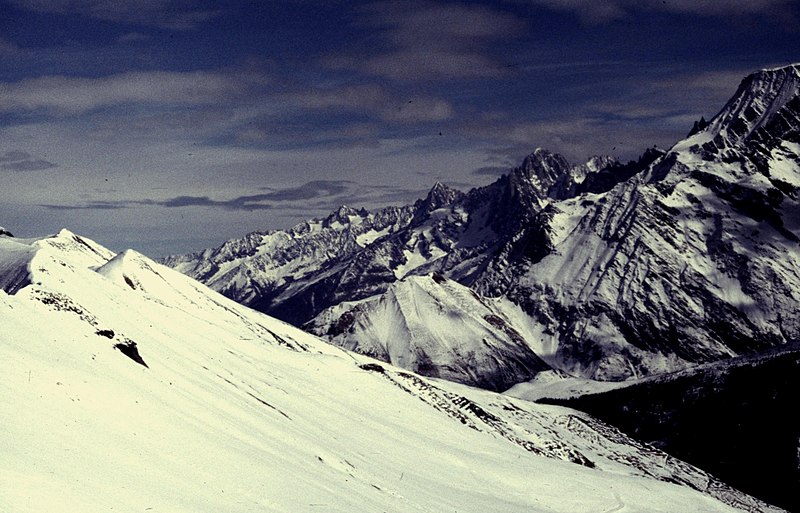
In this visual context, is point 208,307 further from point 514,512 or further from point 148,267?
point 514,512

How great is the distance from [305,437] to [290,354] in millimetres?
60391

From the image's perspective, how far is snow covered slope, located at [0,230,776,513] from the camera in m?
36.0

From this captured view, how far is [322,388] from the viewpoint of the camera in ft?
349

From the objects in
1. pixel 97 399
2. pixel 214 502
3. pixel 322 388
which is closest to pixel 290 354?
pixel 322 388

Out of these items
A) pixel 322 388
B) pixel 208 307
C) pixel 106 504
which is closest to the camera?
pixel 106 504

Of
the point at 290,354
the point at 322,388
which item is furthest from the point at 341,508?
the point at 290,354

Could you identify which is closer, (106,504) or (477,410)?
(106,504)

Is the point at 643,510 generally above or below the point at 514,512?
below

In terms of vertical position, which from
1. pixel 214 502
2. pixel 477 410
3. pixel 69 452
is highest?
pixel 69 452

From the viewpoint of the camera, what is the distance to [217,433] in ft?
172

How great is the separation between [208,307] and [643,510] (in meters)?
114

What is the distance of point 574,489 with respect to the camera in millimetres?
92188

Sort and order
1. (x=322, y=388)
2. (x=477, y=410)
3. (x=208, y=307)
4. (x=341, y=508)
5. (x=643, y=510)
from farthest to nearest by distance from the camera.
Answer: (x=208, y=307) < (x=477, y=410) < (x=322, y=388) < (x=643, y=510) < (x=341, y=508)

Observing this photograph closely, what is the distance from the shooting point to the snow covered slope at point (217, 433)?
36.0 meters
